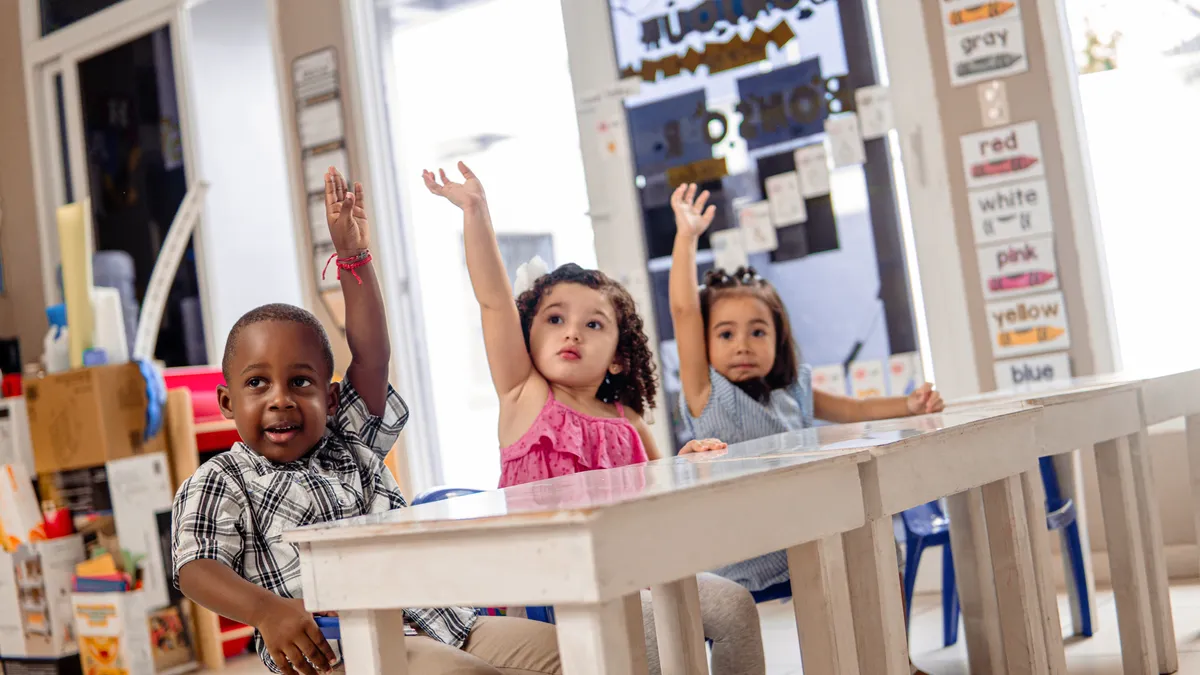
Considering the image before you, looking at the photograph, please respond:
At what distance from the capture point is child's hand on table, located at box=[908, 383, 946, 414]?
2168 millimetres

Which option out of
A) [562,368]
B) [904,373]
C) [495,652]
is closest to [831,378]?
[904,373]

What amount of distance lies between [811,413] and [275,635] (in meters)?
1.45

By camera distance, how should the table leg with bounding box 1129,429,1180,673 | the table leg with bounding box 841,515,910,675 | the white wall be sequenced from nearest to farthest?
1. the table leg with bounding box 841,515,910,675
2. the table leg with bounding box 1129,429,1180,673
3. the white wall

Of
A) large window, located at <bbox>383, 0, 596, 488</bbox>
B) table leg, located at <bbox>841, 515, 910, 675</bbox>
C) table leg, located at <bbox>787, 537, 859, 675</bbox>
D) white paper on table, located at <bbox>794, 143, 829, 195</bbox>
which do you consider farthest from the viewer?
large window, located at <bbox>383, 0, 596, 488</bbox>

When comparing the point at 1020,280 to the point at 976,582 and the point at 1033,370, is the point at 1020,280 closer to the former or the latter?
the point at 1033,370

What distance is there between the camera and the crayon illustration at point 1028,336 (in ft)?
9.81

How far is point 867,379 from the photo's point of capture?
329 centimetres

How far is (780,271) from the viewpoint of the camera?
340 centimetres

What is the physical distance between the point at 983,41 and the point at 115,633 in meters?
2.98

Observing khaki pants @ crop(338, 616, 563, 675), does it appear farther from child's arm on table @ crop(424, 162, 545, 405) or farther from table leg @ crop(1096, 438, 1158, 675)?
table leg @ crop(1096, 438, 1158, 675)

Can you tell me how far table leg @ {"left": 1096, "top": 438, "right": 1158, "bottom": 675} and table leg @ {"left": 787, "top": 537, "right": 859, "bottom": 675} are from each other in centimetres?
92

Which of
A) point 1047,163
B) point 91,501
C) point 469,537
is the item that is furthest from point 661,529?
point 91,501

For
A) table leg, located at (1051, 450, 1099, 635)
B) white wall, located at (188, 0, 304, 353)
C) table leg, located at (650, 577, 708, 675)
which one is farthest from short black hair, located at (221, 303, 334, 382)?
white wall, located at (188, 0, 304, 353)

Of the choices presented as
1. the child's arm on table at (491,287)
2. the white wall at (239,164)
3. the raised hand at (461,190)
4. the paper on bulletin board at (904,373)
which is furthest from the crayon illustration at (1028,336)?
the white wall at (239,164)
